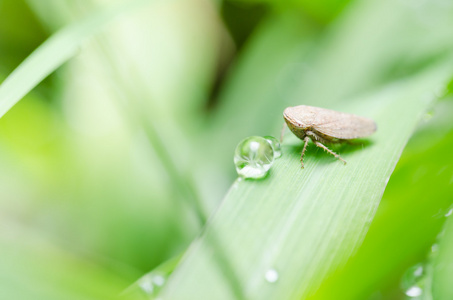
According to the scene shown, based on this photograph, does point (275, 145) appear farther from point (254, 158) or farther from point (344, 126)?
point (344, 126)

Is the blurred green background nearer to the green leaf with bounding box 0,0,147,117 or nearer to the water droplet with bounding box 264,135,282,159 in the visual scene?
the green leaf with bounding box 0,0,147,117

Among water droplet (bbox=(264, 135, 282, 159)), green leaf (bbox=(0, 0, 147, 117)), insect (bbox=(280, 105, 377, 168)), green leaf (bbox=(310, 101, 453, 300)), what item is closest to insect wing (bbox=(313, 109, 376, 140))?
insect (bbox=(280, 105, 377, 168))

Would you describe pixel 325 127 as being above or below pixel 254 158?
below

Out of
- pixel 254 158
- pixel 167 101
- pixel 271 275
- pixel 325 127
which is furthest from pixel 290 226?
pixel 167 101

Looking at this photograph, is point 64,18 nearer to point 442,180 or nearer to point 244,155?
point 244,155

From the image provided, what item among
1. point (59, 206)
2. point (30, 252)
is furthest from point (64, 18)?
point (30, 252)

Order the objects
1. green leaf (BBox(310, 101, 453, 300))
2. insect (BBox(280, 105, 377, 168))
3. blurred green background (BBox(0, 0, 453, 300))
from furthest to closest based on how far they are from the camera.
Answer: blurred green background (BBox(0, 0, 453, 300))
insect (BBox(280, 105, 377, 168))
green leaf (BBox(310, 101, 453, 300))

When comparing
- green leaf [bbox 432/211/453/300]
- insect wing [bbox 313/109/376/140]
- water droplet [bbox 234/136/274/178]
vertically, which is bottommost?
green leaf [bbox 432/211/453/300]
